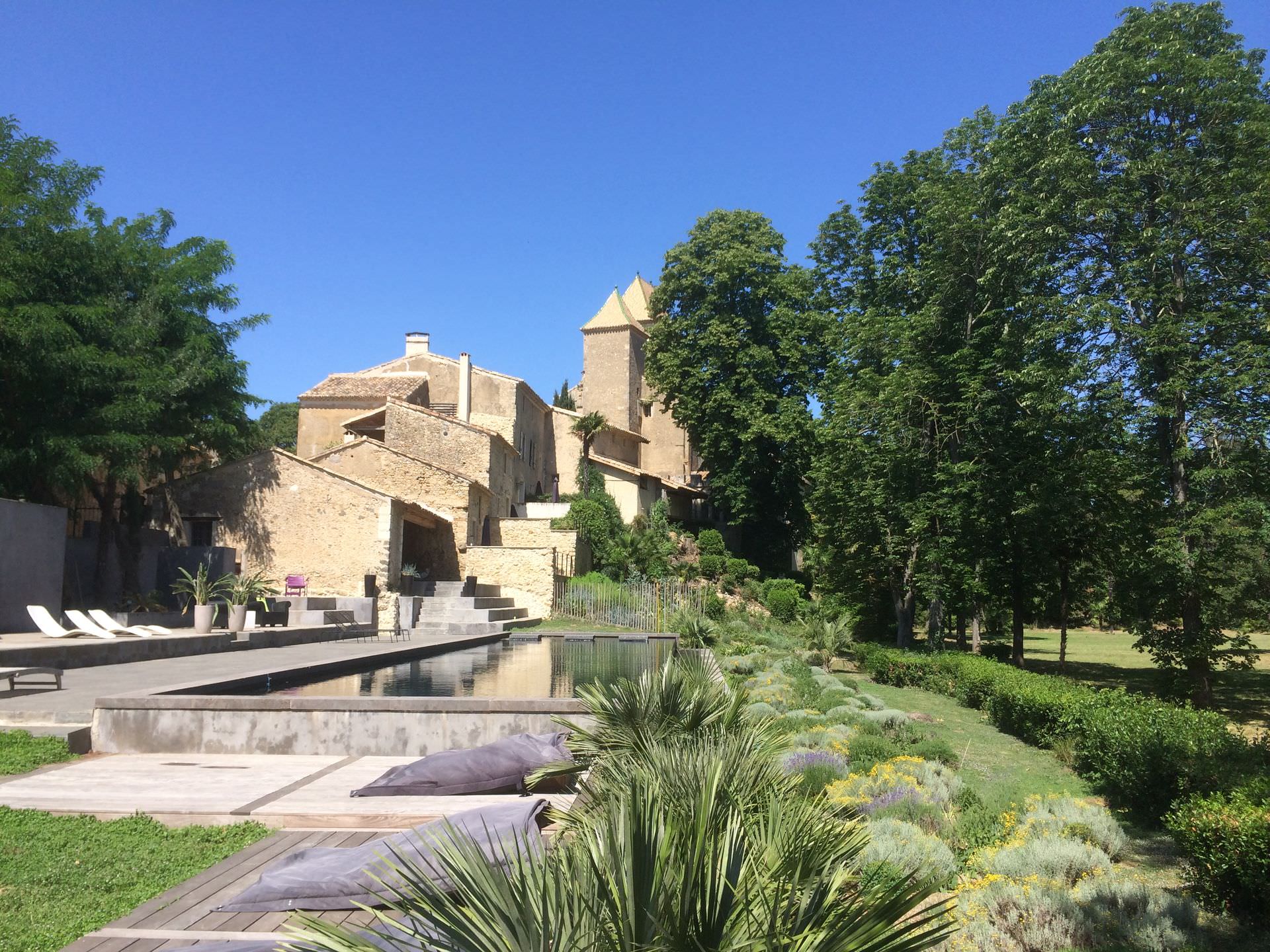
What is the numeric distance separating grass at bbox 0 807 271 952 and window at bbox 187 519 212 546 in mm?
22270

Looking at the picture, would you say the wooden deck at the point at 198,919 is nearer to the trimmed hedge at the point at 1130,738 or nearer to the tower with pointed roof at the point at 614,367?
the trimmed hedge at the point at 1130,738

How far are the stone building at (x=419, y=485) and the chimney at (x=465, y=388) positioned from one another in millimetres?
66

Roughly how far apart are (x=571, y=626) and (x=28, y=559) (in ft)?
49.9

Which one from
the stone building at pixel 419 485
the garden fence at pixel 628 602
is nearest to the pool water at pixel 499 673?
the garden fence at pixel 628 602

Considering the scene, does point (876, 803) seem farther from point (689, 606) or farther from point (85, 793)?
point (689, 606)

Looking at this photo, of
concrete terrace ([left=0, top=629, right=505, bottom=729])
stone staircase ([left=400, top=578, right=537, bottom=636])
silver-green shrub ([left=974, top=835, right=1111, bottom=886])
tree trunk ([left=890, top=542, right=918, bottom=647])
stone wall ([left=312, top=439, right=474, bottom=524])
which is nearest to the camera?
silver-green shrub ([left=974, top=835, right=1111, bottom=886])

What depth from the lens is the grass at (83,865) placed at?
12.5ft

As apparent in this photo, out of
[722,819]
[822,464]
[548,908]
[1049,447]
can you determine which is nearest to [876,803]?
[722,819]

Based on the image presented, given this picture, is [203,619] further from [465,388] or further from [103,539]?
[465,388]

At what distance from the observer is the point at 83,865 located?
4.53m

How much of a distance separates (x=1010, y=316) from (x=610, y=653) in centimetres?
1115

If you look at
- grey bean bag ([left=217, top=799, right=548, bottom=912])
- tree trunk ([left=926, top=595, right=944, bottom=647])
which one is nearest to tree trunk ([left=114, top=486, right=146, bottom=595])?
tree trunk ([left=926, top=595, right=944, bottom=647])

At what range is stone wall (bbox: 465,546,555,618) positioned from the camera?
30469mm

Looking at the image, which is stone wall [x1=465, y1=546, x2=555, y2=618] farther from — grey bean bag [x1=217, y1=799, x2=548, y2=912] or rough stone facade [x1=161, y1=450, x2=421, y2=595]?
grey bean bag [x1=217, y1=799, x2=548, y2=912]
